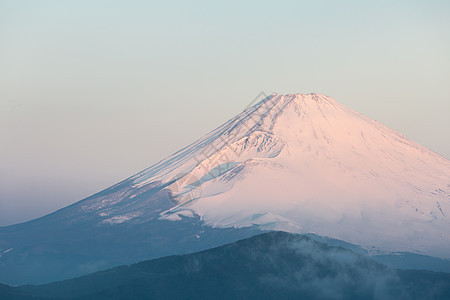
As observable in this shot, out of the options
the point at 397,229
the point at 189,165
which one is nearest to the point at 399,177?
the point at 397,229

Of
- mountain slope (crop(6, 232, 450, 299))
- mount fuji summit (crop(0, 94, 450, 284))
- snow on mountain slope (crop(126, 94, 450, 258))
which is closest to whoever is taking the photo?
mountain slope (crop(6, 232, 450, 299))

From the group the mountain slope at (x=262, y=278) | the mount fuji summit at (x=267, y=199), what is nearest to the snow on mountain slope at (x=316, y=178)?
the mount fuji summit at (x=267, y=199)

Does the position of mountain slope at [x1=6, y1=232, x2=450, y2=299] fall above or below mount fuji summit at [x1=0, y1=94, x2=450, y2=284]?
below

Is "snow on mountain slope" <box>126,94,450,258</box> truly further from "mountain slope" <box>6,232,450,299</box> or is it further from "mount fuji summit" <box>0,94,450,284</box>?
"mountain slope" <box>6,232,450,299</box>

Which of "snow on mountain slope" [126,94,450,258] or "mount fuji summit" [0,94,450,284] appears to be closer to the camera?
"mount fuji summit" [0,94,450,284]

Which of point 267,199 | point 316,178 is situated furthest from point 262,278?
point 316,178

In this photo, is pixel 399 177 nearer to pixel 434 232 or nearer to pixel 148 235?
pixel 434 232

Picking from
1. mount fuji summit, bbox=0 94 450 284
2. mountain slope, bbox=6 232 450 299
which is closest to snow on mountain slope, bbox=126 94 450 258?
mount fuji summit, bbox=0 94 450 284
